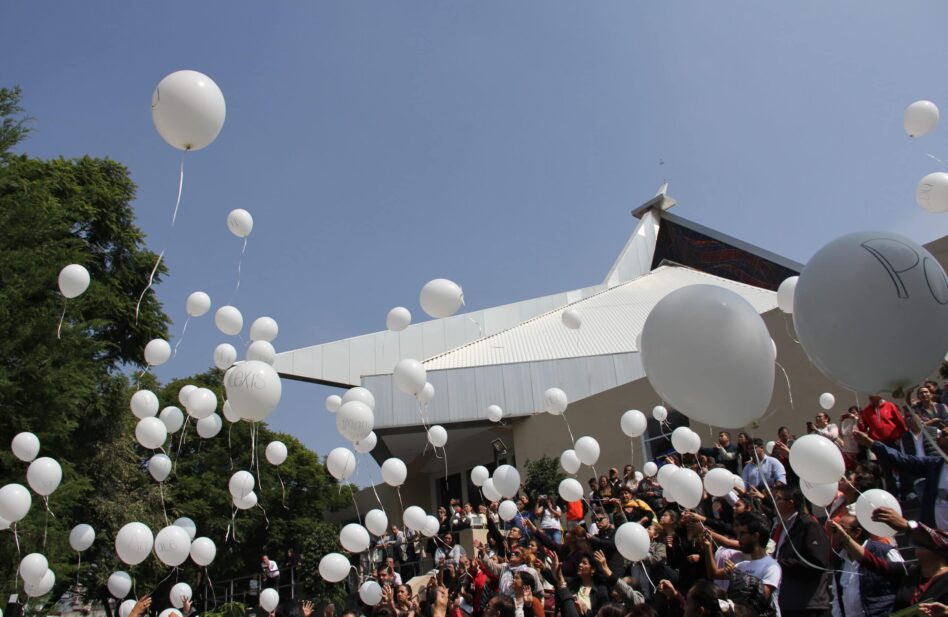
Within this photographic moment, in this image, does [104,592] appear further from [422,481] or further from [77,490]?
[422,481]

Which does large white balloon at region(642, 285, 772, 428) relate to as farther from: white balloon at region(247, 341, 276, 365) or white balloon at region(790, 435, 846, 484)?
white balloon at region(247, 341, 276, 365)

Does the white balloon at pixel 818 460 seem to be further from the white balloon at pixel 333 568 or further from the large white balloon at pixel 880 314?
the white balloon at pixel 333 568

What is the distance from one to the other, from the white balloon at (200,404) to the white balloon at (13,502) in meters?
2.00

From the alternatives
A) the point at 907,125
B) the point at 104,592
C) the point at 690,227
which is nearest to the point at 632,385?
the point at 907,125

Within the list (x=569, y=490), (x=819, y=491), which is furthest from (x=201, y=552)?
(x=819, y=491)

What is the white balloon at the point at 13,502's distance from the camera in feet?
26.6

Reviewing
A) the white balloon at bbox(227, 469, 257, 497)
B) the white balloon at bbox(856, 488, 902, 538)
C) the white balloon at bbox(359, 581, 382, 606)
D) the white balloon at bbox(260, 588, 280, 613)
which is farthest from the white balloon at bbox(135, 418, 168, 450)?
the white balloon at bbox(856, 488, 902, 538)

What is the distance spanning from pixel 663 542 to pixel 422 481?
22.4 m

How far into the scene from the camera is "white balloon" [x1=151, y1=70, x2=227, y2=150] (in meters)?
6.45

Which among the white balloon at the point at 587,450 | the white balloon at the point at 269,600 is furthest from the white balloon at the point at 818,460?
the white balloon at the point at 269,600

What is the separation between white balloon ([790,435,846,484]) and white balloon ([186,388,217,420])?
22.7ft

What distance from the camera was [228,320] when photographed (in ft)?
34.0

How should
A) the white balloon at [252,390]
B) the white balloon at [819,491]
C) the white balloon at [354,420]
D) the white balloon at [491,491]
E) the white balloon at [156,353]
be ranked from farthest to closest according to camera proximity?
1. the white balloon at [156,353]
2. the white balloon at [491,491]
3. the white balloon at [354,420]
4. the white balloon at [252,390]
5. the white balloon at [819,491]

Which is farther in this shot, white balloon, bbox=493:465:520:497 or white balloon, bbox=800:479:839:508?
white balloon, bbox=493:465:520:497
